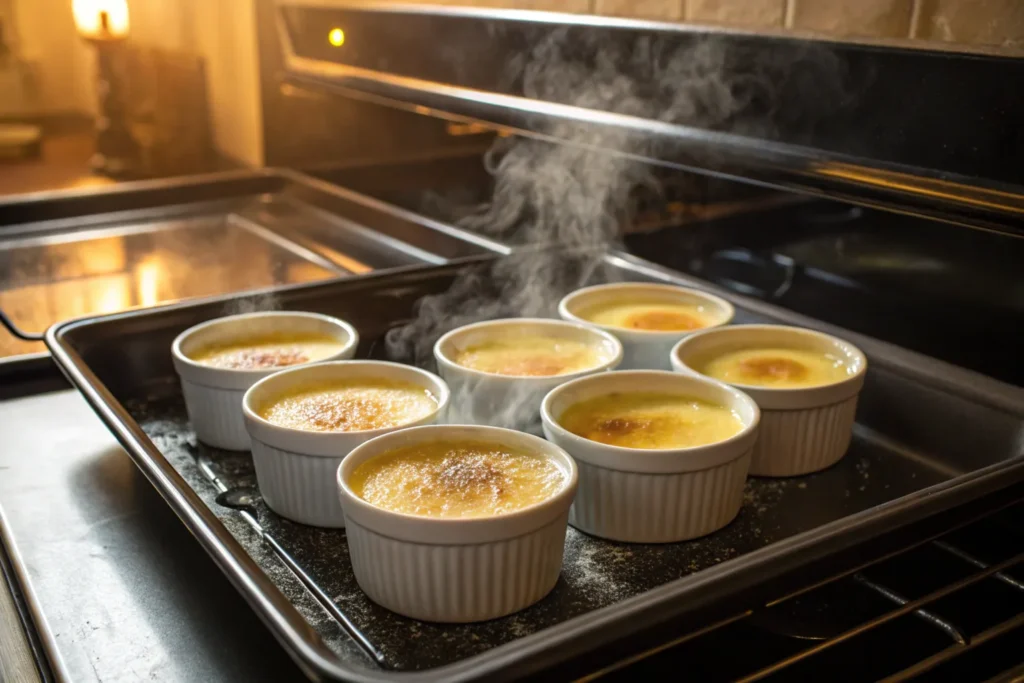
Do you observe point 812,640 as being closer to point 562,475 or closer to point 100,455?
point 562,475

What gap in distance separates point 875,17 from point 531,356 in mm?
600

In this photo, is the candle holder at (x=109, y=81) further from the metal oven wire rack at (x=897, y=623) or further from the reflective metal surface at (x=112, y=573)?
the metal oven wire rack at (x=897, y=623)

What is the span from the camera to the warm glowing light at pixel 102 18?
9.41ft

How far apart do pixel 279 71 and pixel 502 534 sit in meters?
1.89

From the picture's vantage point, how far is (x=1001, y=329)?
1236mm

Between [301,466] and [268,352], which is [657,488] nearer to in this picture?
[301,466]

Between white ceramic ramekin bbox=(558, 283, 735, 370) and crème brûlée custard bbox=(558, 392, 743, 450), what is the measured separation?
169mm

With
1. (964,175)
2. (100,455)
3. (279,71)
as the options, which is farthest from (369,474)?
(279,71)

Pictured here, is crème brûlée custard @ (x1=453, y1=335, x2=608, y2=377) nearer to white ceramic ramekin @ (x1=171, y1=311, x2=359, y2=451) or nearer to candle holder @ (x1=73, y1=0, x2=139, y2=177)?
white ceramic ramekin @ (x1=171, y1=311, x2=359, y2=451)

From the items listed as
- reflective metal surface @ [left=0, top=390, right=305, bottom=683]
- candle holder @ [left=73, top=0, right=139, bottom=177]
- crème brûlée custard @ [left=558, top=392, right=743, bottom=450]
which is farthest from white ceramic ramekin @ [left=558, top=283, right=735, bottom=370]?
candle holder @ [left=73, top=0, right=139, bottom=177]

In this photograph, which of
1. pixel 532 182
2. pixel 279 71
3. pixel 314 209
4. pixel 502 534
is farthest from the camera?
pixel 279 71

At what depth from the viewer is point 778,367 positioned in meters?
1.28

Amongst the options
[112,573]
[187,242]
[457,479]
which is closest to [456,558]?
[457,479]

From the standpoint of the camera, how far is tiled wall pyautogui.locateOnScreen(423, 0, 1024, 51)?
1.06 m
